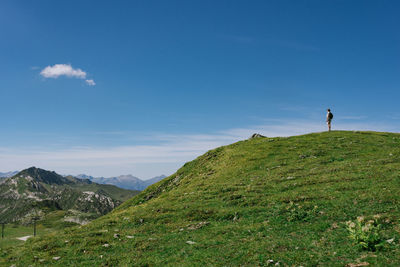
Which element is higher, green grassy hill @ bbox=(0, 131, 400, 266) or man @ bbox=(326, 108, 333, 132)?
man @ bbox=(326, 108, 333, 132)

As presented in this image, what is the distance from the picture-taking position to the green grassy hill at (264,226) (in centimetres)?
1285

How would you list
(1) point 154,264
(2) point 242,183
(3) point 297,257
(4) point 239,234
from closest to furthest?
(3) point 297,257
(1) point 154,264
(4) point 239,234
(2) point 242,183

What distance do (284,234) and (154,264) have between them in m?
8.15

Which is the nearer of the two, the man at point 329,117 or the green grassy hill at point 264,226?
the green grassy hill at point 264,226

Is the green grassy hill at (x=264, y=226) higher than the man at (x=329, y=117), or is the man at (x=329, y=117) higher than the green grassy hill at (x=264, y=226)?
the man at (x=329, y=117)

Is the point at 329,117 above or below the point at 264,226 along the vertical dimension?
above

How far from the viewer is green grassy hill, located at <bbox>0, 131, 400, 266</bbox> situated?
12852mm

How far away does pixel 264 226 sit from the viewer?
17.7 m

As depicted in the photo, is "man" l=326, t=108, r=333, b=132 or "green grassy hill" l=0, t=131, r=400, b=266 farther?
"man" l=326, t=108, r=333, b=132

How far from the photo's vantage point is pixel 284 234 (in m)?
15.9

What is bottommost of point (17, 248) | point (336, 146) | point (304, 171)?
point (17, 248)

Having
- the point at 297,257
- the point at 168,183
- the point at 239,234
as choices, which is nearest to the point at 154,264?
the point at 239,234

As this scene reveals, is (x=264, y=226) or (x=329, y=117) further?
(x=329, y=117)

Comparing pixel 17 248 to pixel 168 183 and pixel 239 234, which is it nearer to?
pixel 239 234
